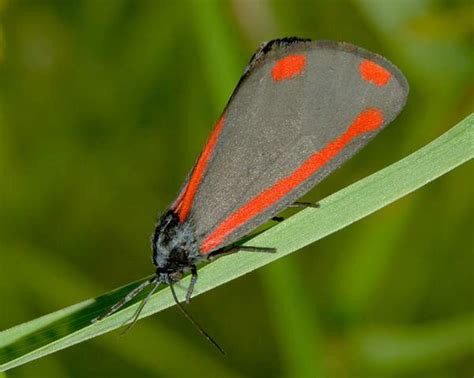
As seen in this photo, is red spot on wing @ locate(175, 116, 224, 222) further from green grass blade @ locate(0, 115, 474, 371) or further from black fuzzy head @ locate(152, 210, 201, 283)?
Answer: green grass blade @ locate(0, 115, 474, 371)

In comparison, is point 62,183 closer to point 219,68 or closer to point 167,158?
point 167,158

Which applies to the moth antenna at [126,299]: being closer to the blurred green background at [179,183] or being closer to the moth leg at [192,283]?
the moth leg at [192,283]

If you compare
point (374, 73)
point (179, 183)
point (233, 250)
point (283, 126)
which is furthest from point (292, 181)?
point (179, 183)

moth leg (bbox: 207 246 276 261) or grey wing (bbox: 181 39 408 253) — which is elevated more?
grey wing (bbox: 181 39 408 253)

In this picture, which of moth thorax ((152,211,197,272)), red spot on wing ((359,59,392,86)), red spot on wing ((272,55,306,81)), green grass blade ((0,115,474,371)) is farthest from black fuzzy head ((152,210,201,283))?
red spot on wing ((359,59,392,86))

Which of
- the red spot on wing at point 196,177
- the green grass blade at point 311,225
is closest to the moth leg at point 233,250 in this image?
the green grass blade at point 311,225

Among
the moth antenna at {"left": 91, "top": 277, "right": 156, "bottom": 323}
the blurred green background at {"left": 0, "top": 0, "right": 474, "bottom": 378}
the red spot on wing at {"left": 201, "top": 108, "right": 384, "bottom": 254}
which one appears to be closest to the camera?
the moth antenna at {"left": 91, "top": 277, "right": 156, "bottom": 323}

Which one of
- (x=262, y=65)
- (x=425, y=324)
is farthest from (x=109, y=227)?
(x=262, y=65)

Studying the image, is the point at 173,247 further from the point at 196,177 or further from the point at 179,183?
the point at 179,183
